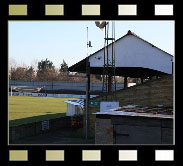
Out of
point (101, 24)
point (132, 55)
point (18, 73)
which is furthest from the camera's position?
point (18, 73)

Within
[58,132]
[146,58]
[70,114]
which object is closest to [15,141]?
[58,132]

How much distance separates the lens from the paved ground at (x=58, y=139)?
2007 centimetres

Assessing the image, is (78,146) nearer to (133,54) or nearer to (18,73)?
(133,54)

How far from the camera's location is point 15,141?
785 inches

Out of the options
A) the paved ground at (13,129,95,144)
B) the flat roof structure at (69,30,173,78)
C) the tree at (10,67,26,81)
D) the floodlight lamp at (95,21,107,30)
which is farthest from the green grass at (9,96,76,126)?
the tree at (10,67,26,81)

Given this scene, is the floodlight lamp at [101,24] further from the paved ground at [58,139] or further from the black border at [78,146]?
the black border at [78,146]

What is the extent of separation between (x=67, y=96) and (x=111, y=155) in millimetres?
68605

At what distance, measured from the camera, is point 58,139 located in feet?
69.2

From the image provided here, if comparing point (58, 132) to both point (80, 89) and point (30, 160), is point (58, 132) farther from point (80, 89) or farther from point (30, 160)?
point (80, 89)

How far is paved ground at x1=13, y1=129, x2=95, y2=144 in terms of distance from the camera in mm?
20069

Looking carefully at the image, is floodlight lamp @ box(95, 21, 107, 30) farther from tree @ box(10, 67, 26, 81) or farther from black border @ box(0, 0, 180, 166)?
tree @ box(10, 67, 26, 81)

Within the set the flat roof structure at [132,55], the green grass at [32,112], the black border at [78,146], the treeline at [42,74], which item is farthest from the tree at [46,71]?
the black border at [78,146]

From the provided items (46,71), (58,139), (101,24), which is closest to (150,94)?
(101,24)
